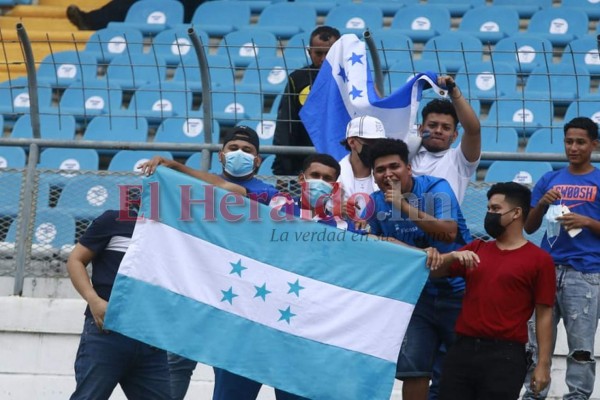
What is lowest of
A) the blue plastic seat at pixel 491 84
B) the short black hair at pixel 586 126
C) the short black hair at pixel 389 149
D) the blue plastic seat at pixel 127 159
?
the blue plastic seat at pixel 127 159

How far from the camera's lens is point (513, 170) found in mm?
9500

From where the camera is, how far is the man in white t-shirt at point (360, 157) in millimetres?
6723

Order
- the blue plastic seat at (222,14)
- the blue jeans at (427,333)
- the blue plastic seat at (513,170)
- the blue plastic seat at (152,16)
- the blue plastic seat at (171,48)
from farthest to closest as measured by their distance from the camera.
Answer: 1. the blue plastic seat at (152,16)
2. the blue plastic seat at (222,14)
3. the blue plastic seat at (171,48)
4. the blue plastic seat at (513,170)
5. the blue jeans at (427,333)

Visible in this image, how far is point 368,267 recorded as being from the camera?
20.8 feet

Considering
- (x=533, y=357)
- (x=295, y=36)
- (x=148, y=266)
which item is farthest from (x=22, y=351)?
(x=295, y=36)

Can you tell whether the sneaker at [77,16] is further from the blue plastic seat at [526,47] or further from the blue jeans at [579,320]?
the blue jeans at [579,320]

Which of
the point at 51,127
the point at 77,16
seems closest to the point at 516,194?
the point at 51,127

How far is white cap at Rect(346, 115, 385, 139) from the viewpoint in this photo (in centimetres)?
674

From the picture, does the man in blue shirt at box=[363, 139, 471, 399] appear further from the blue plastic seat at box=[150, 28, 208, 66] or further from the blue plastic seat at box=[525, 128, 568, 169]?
the blue plastic seat at box=[150, 28, 208, 66]

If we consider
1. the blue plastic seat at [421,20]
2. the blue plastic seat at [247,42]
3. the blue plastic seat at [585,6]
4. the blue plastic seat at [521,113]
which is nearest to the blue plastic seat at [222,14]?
the blue plastic seat at [247,42]

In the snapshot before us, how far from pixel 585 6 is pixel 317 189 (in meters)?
7.18

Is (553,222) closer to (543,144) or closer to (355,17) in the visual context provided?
(543,144)

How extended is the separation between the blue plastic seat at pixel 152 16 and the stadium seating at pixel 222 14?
0.93 feet

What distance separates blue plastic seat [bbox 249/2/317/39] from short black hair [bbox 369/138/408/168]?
6.47 metres
